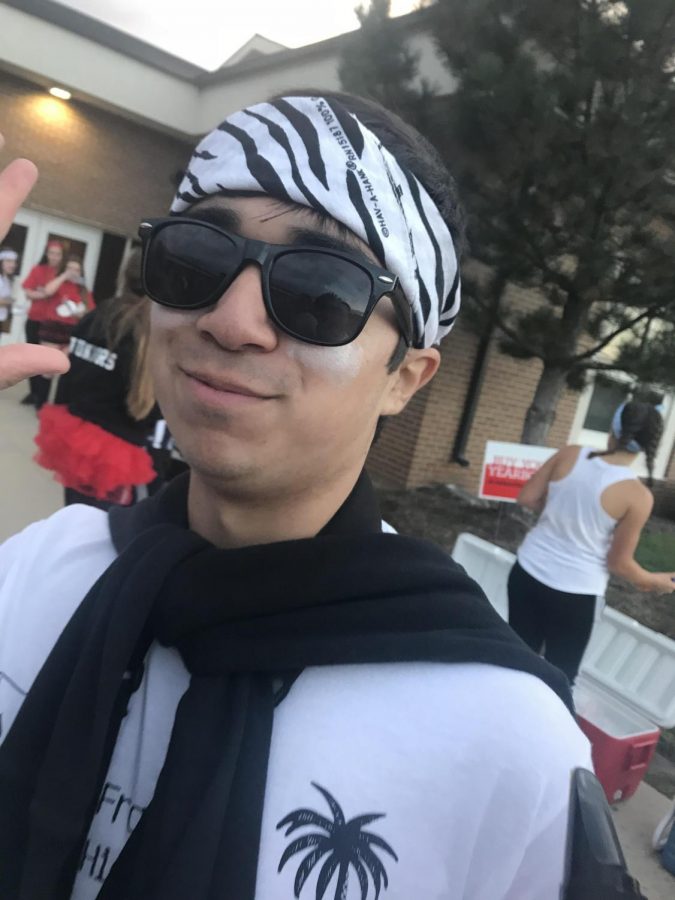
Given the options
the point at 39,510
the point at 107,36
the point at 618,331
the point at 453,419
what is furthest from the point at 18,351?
the point at 107,36

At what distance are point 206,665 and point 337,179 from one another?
74cm

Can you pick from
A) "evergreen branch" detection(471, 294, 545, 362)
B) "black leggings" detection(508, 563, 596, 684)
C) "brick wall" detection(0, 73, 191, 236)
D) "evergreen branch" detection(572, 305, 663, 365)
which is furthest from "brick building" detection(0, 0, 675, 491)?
"black leggings" detection(508, 563, 596, 684)

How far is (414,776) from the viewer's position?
877 millimetres

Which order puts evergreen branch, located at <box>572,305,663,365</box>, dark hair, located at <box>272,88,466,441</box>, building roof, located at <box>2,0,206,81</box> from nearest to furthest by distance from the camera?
dark hair, located at <box>272,88,466,441</box>
evergreen branch, located at <box>572,305,663,365</box>
building roof, located at <box>2,0,206,81</box>

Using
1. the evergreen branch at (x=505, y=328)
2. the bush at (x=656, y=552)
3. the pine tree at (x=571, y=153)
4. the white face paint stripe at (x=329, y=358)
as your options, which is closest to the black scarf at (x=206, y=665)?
the white face paint stripe at (x=329, y=358)

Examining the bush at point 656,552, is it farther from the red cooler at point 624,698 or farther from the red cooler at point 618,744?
the red cooler at point 618,744

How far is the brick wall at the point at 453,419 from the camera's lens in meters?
8.88

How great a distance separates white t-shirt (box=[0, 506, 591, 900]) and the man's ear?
49 cm

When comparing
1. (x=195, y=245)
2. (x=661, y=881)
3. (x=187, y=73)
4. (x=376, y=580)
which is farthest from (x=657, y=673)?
(x=187, y=73)

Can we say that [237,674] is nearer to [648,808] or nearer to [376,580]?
[376,580]

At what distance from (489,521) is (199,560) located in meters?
7.37

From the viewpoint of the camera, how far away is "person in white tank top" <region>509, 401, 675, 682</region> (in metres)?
3.32

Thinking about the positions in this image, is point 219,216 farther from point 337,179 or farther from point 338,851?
point 338,851

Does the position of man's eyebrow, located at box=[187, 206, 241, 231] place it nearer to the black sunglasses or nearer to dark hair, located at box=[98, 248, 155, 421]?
the black sunglasses
